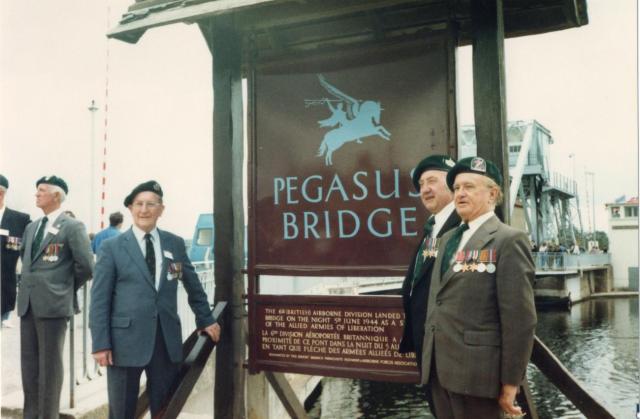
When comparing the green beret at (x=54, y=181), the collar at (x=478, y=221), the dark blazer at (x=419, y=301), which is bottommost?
the dark blazer at (x=419, y=301)

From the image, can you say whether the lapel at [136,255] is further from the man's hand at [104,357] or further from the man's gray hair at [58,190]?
the man's gray hair at [58,190]

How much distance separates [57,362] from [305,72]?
300cm

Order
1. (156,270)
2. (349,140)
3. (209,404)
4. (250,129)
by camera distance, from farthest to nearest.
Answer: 1. (209,404)
2. (250,129)
3. (349,140)
4. (156,270)

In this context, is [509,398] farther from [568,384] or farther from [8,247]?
[8,247]

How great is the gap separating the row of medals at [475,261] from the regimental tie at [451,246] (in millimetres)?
66

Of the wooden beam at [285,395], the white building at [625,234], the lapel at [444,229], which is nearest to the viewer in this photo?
the lapel at [444,229]

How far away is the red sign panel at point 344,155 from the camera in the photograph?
381 cm

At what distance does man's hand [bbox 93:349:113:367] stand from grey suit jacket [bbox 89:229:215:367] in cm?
3

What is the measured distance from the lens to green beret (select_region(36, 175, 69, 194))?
4.43m

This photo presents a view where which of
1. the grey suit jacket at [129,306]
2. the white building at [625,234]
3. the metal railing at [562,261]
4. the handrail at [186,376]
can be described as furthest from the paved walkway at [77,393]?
the metal railing at [562,261]

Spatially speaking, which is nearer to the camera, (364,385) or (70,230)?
(70,230)

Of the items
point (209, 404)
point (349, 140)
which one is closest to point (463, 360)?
point (349, 140)

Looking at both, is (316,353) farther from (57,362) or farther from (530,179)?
(530,179)

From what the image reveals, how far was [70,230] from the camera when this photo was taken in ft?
14.4
